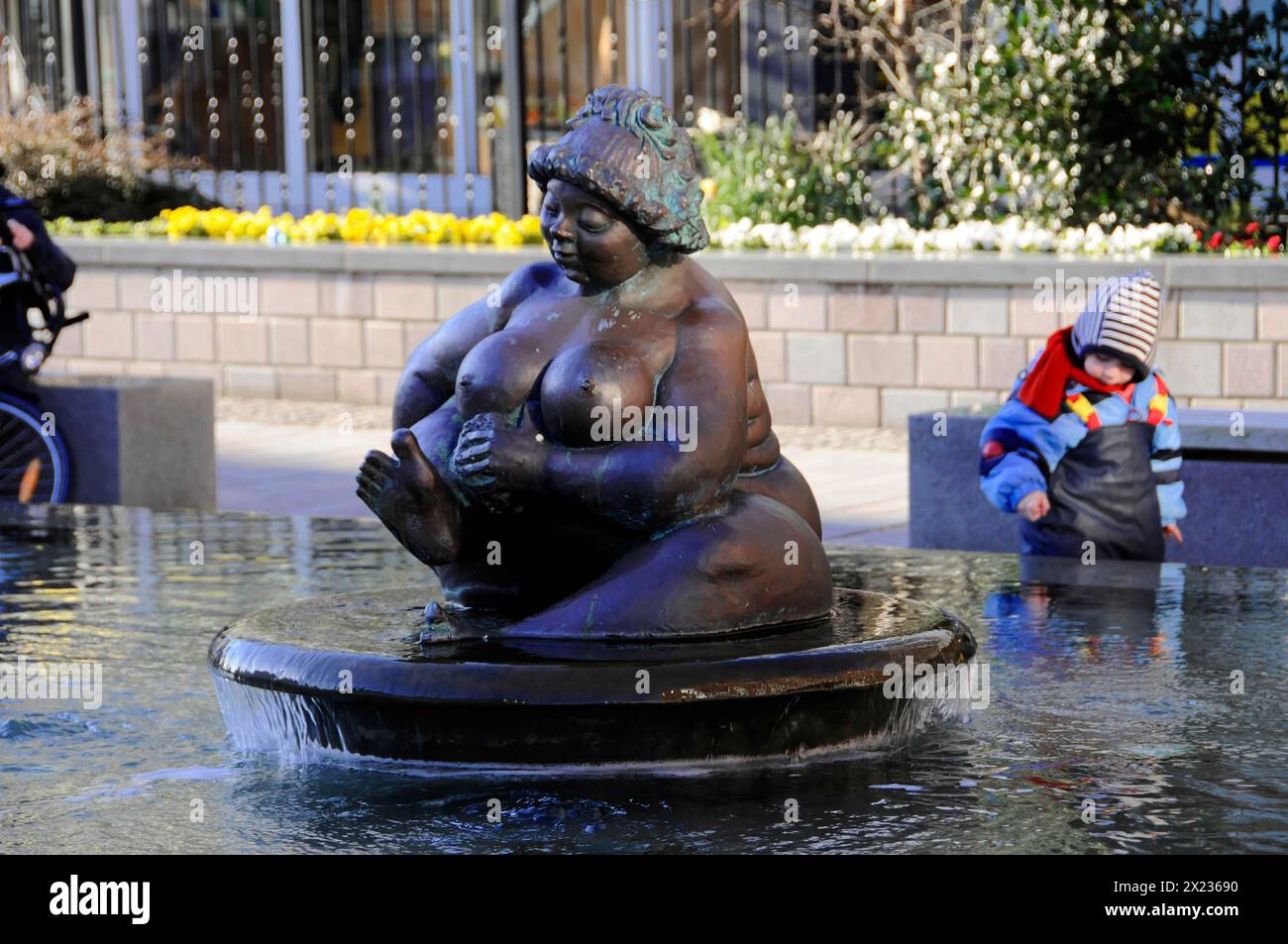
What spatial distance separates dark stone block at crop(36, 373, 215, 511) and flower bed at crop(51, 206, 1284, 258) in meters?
2.12

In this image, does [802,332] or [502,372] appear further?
[802,332]

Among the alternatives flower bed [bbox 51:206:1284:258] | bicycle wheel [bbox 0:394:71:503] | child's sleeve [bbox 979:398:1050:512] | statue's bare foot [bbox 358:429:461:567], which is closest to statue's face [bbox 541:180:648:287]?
statue's bare foot [bbox 358:429:461:567]

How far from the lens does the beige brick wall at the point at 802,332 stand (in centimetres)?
1053

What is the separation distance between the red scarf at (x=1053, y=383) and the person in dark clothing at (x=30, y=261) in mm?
4334

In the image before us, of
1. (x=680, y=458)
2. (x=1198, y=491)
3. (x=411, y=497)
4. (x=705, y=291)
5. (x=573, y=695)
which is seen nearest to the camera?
(x=573, y=695)

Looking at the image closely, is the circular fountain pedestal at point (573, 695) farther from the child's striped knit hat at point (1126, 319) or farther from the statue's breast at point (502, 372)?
the child's striped knit hat at point (1126, 319)

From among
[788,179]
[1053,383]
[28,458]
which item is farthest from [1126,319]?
[788,179]

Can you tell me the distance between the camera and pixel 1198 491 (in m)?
7.34

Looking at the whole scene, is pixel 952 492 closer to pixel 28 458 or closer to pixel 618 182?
pixel 28 458

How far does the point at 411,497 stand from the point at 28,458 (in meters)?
5.13

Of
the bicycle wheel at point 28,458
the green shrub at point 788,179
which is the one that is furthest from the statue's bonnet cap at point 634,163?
the green shrub at point 788,179

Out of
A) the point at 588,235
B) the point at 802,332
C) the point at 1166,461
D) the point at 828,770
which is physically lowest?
the point at 828,770

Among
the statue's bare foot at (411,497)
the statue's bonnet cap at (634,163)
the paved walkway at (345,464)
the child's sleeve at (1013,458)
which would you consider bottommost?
the paved walkway at (345,464)

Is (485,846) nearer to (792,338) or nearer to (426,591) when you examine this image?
(426,591)
